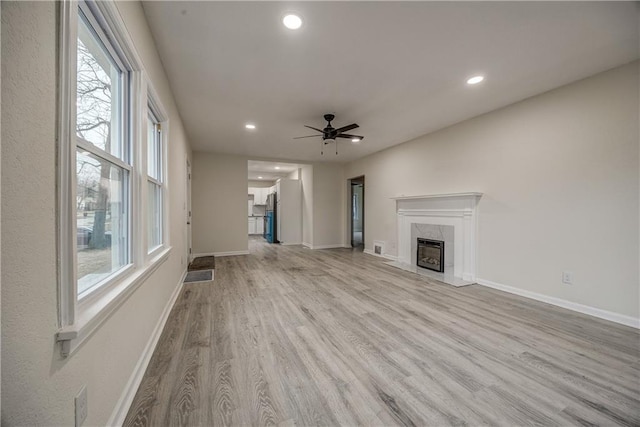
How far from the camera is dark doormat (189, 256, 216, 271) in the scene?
4.77 meters

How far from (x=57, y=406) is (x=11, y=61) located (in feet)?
3.38

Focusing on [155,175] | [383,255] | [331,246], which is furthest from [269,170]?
[155,175]

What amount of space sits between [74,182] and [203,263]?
4.72 m

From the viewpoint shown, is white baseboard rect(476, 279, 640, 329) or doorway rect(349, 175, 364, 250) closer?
white baseboard rect(476, 279, 640, 329)

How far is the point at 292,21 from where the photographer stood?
1914 mm

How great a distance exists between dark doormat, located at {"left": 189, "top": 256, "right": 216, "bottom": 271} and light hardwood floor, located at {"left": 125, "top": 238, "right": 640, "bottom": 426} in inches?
68.7

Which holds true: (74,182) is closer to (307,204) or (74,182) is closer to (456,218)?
(456,218)

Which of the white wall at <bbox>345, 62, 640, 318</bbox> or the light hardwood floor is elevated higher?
the white wall at <bbox>345, 62, 640, 318</bbox>

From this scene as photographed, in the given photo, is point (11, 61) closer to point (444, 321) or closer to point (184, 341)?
point (184, 341)

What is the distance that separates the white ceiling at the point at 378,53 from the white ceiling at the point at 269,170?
3.86 metres

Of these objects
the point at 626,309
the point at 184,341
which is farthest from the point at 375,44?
the point at 626,309

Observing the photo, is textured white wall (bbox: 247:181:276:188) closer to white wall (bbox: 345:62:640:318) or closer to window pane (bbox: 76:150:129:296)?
white wall (bbox: 345:62:640:318)

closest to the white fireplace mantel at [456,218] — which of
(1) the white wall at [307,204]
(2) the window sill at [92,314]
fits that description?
(1) the white wall at [307,204]

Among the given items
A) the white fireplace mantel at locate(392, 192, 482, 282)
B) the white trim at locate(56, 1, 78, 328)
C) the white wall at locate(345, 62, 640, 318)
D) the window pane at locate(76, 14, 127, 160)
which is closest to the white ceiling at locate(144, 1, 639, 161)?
the white wall at locate(345, 62, 640, 318)
